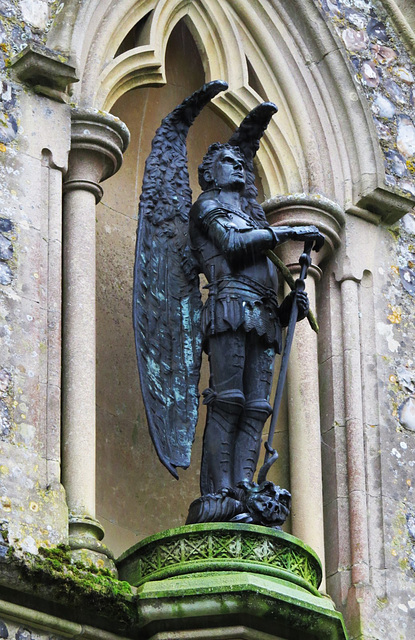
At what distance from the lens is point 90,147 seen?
30.7ft

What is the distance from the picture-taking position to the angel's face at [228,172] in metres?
9.27

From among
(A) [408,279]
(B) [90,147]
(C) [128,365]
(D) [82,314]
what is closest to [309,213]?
(A) [408,279]

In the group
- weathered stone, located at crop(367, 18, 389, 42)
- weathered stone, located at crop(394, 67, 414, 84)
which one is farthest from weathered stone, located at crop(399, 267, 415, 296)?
weathered stone, located at crop(367, 18, 389, 42)

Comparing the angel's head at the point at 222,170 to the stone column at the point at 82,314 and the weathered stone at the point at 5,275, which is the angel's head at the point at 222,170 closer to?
the stone column at the point at 82,314

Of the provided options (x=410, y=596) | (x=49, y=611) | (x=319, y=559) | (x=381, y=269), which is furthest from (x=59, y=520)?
(x=381, y=269)

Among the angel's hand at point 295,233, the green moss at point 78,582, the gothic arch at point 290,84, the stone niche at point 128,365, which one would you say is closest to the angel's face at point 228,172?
the angel's hand at point 295,233

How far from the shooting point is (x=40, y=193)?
901 cm

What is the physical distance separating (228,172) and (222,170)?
3 cm

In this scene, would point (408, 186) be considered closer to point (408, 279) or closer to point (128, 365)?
point (408, 279)

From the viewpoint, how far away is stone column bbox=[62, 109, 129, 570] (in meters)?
8.62

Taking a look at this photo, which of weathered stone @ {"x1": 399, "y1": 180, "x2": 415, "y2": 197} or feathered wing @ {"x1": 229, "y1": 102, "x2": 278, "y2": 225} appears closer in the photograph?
feathered wing @ {"x1": 229, "y1": 102, "x2": 278, "y2": 225}

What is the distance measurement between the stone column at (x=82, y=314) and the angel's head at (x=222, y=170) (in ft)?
1.31

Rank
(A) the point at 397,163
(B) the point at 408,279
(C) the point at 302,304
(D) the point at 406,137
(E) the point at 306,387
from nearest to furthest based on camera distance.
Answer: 1. (C) the point at 302,304
2. (E) the point at 306,387
3. (B) the point at 408,279
4. (A) the point at 397,163
5. (D) the point at 406,137

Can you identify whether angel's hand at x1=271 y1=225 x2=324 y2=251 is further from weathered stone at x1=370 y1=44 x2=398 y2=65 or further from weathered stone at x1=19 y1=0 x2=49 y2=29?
weathered stone at x1=370 y1=44 x2=398 y2=65
